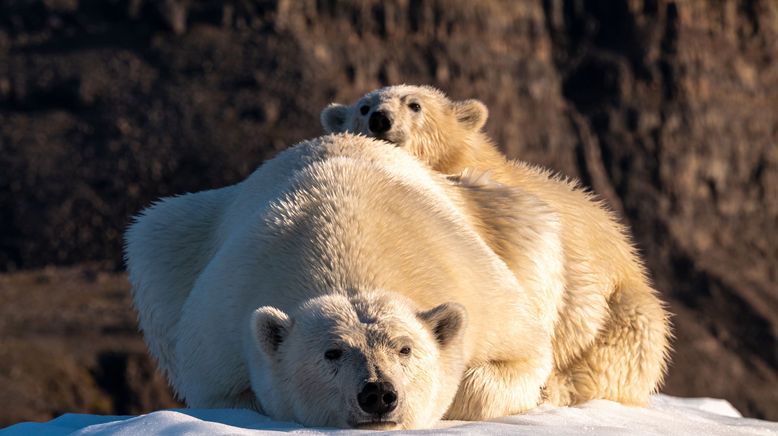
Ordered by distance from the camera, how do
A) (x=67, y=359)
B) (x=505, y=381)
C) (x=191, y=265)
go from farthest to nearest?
(x=67, y=359)
(x=191, y=265)
(x=505, y=381)

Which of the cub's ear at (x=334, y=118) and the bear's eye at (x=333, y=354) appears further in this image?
the cub's ear at (x=334, y=118)

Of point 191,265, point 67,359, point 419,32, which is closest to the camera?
point 191,265

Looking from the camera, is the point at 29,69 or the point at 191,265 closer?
the point at 191,265

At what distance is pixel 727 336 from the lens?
235 ft

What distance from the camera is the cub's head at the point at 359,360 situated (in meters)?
6.46

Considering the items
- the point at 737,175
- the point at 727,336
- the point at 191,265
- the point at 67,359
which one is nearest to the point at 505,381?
the point at 191,265

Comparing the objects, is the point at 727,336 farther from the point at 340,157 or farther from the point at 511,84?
the point at 340,157

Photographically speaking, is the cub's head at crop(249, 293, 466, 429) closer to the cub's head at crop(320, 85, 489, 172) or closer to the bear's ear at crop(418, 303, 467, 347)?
the bear's ear at crop(418, 303, 467, 347)

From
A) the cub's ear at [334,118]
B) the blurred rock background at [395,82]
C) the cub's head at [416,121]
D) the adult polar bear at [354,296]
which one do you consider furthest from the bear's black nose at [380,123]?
the blurred rock background at [395,82]

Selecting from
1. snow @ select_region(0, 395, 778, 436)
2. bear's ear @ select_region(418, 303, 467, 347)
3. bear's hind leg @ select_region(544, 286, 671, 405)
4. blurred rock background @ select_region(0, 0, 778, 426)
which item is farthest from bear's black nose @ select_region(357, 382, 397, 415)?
blurred rock background @ select_region(0, 0, 778, 426)

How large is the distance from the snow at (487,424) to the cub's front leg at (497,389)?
0.10 meters

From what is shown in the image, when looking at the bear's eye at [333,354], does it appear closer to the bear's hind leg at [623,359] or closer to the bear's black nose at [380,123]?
the bear's hind leg at [623,359]

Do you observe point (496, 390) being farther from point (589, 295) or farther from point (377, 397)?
point (589, 295)

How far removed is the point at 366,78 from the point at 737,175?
2390cm
